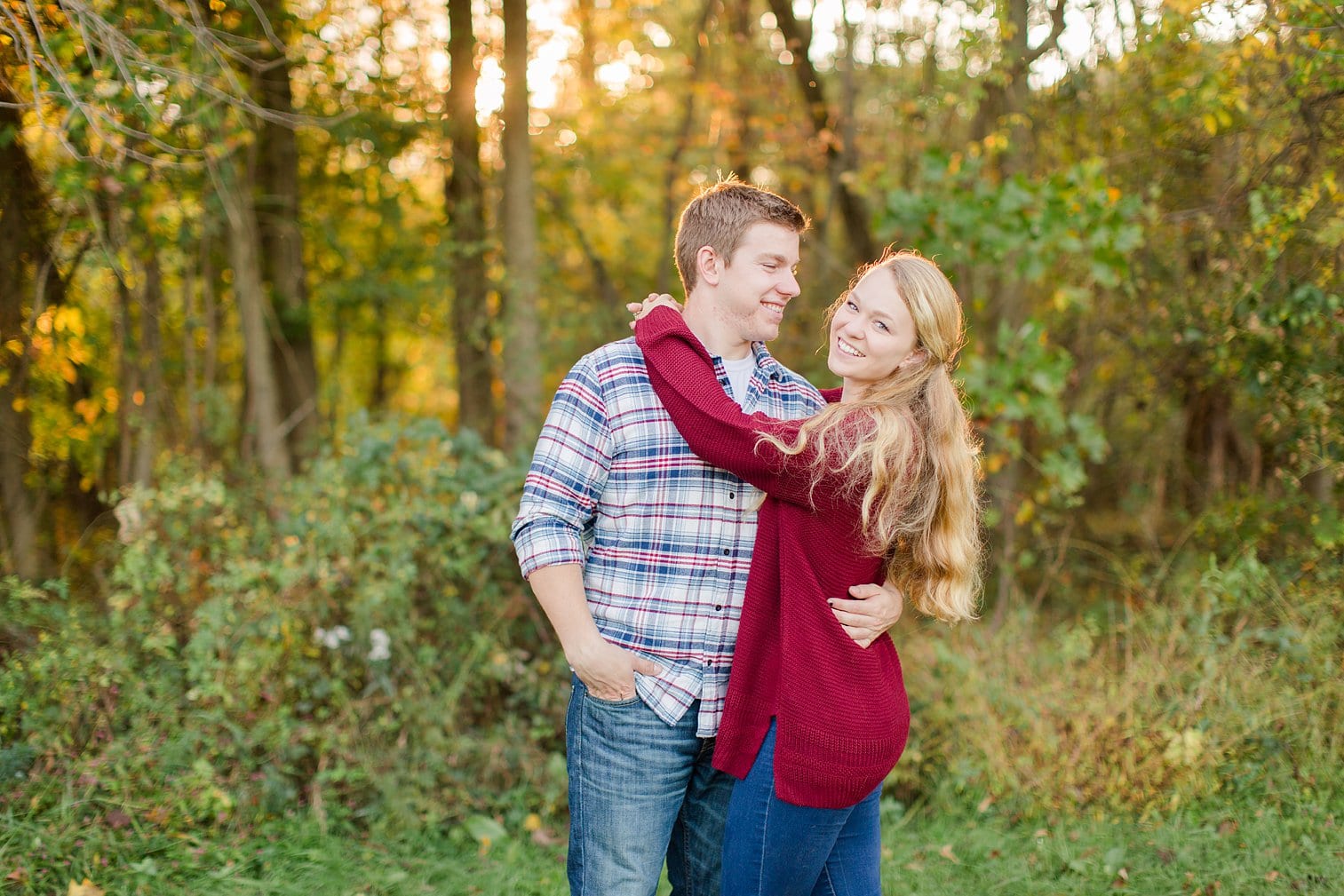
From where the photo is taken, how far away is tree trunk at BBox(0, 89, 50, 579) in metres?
4.12

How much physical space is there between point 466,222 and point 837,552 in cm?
559

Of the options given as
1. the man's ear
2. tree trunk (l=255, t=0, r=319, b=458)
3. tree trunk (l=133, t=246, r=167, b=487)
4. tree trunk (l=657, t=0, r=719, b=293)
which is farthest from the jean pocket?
tree trunk (l=657, t=0, r=719, b=293)

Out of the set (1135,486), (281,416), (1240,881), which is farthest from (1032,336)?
(281,416)

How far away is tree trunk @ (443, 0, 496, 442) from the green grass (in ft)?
13.0

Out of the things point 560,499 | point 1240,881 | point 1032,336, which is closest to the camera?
point 560,499

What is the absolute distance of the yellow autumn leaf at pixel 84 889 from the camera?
307 centimetres

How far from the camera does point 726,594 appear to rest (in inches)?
91.7

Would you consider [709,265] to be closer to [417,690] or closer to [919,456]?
[919,456]

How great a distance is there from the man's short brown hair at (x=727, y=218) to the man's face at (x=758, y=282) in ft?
0.07

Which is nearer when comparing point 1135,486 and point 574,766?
point 574,766

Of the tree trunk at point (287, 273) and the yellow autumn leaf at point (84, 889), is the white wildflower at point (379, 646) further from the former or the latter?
the tree trunk at point (287, 273)

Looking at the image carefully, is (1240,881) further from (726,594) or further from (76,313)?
(76,313)

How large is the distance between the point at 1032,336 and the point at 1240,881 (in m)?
2.59

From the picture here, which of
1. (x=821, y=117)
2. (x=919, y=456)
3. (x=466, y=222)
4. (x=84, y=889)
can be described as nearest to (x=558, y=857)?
(x=84, y=889)
